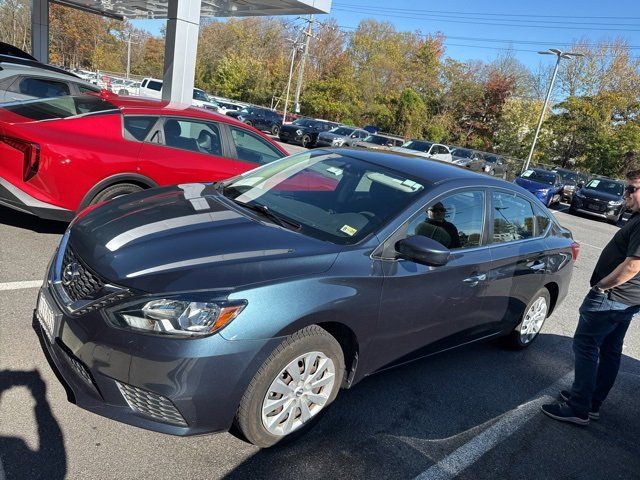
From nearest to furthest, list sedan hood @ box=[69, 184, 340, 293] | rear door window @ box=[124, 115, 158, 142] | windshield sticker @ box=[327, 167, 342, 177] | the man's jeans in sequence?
sedan hood @ box=[69, 184, 340, 293] → the man's jeans → windshield sticker @ box=[327, 167, 342, 177] → rear door window @ box=[124, 115, 158, 142]

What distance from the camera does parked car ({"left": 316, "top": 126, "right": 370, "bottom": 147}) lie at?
24.7 m

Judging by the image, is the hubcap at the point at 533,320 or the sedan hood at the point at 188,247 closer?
Result: the sedan hood at the point at 188,247

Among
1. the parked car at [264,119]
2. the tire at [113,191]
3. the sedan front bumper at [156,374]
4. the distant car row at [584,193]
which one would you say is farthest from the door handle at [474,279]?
the parked car at [264,119]

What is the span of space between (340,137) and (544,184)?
33.7 ft

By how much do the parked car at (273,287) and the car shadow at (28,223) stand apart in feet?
8.54

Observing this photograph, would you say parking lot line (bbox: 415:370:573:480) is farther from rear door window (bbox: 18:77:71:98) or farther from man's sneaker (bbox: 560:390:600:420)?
rear door window (bbox: 18:77:71:98)

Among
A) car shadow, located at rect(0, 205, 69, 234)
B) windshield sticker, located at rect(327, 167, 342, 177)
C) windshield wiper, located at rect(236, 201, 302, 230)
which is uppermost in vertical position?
windshield sticker, located at rect(327, 167, 342, 177)

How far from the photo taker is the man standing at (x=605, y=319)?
334cm

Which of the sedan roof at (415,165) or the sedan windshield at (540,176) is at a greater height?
the sedan roof at (415,165)

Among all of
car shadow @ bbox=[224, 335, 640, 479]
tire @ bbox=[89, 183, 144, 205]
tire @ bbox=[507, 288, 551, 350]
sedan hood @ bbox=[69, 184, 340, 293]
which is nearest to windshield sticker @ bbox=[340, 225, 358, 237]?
sedan hood @ bbox=[69, 184, 340, 293]

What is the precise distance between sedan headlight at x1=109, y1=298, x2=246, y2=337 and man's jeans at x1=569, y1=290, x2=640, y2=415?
2683 mm

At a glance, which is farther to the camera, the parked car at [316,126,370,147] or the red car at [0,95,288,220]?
the parked car at [316,126,370,147]

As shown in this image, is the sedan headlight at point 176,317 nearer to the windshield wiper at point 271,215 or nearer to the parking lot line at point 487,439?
the windshield wiper at point 271,215

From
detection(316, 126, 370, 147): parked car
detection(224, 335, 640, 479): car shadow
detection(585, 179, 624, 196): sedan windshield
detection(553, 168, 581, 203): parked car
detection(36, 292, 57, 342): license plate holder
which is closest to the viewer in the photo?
detection(36, 292, 57, 342): license plate holder
